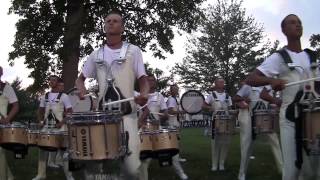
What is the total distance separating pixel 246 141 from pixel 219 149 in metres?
2.41

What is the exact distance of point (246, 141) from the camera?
12375mm

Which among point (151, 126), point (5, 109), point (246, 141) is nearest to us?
point (5, 109)

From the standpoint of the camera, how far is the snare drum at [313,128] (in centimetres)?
588

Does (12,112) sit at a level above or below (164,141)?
above

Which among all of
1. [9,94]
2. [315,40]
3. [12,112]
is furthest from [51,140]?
[315,40]

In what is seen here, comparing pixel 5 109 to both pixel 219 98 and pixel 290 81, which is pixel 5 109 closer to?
pixel 219 98

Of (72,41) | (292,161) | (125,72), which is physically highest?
(72,41)

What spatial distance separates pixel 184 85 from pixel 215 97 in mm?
46646

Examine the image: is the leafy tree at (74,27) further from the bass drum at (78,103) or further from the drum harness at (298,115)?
the drum harness at (298,115)

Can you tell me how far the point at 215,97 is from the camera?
48.1ft

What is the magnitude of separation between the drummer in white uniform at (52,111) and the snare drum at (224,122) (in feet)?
12.2

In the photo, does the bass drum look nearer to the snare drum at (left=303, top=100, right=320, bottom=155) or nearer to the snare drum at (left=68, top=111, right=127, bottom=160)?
the snare drum at (left=68, top=111, right=127, bottom=160)

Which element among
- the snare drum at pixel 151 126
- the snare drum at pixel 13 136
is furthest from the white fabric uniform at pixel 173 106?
the snare drum at pixel 13 136

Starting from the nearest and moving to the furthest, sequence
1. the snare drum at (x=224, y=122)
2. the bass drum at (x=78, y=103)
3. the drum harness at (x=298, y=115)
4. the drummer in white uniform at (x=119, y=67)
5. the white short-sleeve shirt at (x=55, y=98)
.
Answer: the drum harness at (x=298, y=115), the drummer in white uniform at (x=119, y=67), the bass drum at (x=78, y=103), the white short-sleeve shirt at (x=55, y=98), the snare drum at (x=224, y=122)
